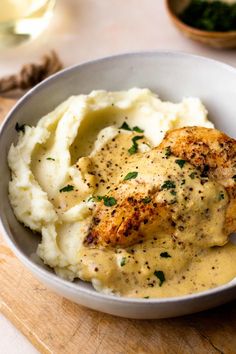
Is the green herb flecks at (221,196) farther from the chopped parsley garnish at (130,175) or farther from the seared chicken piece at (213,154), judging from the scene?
the chopped parsley garnish at (130,175)

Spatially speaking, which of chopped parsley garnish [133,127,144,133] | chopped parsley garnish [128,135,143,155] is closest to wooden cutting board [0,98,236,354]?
chopped parsley garnish [128,135,143,155]

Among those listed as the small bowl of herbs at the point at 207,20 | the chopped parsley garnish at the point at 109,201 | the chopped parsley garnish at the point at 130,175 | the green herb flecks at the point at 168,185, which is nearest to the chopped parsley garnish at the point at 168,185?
the green herb flecks at the point at 168,185

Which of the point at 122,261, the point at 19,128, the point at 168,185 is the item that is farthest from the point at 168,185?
the point at 19,128

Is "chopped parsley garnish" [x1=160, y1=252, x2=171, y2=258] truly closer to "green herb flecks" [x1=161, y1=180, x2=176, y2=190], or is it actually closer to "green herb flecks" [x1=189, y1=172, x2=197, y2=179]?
"green herb flecks" [x1=161, y1=180, x2=176, y2=190]

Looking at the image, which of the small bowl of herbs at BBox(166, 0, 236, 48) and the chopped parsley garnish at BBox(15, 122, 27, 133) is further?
the small bowl of herbs at BBox(166, 0, 236, 48)

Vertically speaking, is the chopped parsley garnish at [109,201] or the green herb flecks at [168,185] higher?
the green herb flecks at [168,185]

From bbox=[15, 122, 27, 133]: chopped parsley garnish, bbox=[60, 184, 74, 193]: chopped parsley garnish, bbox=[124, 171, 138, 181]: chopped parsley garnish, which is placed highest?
bbox=[124, 171, 138, 181]: chopped parsley garnish
